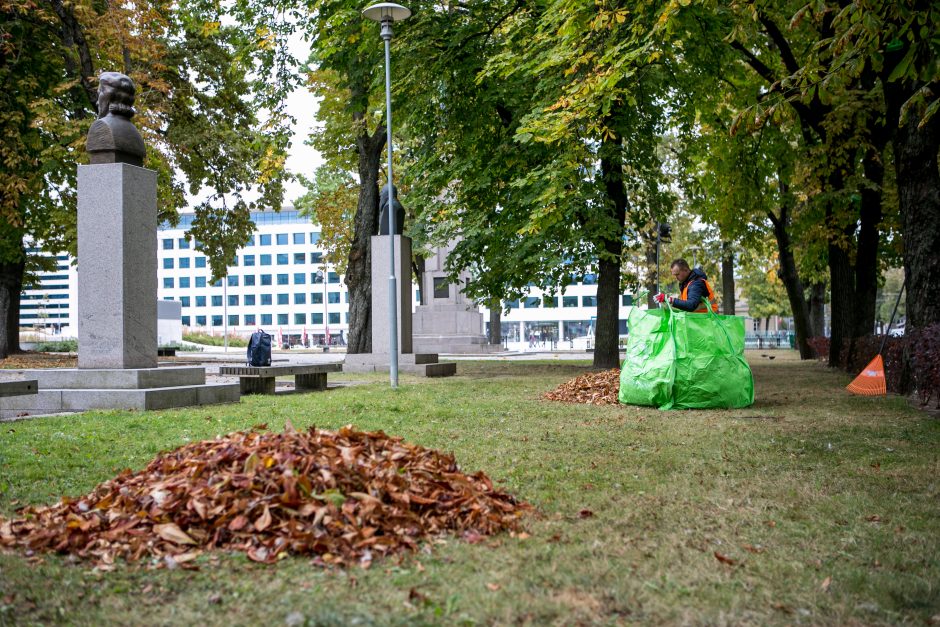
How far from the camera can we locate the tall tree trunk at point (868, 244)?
661 inches

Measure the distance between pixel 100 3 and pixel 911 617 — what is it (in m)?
24.7

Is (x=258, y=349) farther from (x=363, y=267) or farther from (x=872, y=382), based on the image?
(x=872, y=382)

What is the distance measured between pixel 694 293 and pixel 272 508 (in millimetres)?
7473

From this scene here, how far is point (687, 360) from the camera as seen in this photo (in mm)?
10406

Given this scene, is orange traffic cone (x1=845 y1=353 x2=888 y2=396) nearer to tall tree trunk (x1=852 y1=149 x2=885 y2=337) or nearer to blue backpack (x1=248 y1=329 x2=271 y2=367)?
tall tree trunk (x1=852 y1=149 x2=885 y2=337)

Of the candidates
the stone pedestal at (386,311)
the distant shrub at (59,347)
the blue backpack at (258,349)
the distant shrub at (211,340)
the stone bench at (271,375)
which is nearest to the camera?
the stone bench at (271,375)

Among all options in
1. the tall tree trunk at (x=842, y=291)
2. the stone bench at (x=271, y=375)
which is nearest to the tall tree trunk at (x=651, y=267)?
the tall tree trunk at (x=842, y=291)

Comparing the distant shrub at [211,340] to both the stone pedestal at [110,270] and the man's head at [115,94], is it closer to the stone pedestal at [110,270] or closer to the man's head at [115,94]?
the man's head at [115,94]

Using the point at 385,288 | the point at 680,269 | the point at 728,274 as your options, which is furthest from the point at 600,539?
the point at 728,274

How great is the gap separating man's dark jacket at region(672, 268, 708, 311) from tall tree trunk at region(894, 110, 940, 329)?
133 inches

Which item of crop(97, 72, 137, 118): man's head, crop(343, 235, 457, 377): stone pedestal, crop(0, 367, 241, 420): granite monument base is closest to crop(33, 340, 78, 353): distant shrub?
crop(343, 235, 457, 377): stone pedestal

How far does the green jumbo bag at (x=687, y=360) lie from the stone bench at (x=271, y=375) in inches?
198

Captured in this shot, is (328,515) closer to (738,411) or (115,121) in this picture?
(738,411)

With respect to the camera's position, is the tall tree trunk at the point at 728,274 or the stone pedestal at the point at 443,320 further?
the stone pedestal at the point at 443,320
